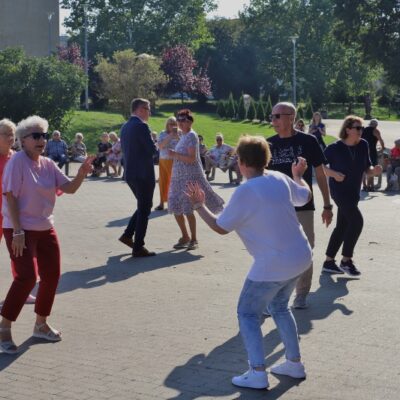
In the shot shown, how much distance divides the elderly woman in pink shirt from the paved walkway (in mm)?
376

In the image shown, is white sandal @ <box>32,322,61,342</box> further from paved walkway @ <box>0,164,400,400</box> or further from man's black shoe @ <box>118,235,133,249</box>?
man's black shoe @ <box>118,235,133,249</box>

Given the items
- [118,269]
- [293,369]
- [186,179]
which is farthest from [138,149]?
[293,369]

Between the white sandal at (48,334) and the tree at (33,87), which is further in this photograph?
the tree at (33,87)

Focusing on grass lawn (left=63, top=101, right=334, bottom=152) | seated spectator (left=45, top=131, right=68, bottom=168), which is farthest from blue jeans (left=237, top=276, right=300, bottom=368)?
grass lawn (left=63, top=101, right=334, bottom=152)

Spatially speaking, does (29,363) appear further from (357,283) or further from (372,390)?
(357,283)

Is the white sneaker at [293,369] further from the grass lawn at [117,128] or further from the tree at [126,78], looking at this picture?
the tree at [126,78]

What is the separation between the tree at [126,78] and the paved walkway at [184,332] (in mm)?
32943

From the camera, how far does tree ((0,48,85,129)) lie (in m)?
35.4

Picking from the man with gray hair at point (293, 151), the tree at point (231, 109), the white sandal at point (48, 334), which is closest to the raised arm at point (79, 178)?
the white sandal at point (48, 334)

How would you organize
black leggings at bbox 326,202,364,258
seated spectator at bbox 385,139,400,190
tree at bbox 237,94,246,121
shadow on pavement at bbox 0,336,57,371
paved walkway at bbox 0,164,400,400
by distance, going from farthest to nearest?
tree at bbox 237,94,246,121 → seated spectator at bbox 385,139,400,190 → black leggings at bbox 326,202,364,258 → shadow on pavement at bbox 0,336,57,371 → paved walkway at bbox 0,164,400,400

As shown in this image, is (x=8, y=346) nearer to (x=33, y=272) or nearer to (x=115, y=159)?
(x=33, y=272)

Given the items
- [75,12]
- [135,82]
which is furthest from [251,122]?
[75,12]

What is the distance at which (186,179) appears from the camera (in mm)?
11734

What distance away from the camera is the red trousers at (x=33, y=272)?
6.75 meters
